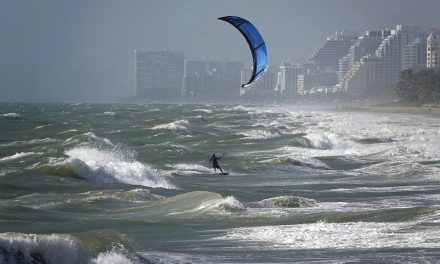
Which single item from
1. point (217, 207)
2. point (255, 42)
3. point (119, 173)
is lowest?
point (119, 173)

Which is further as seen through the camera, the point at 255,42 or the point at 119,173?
the point at 119,173

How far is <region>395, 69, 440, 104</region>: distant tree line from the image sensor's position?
438ft

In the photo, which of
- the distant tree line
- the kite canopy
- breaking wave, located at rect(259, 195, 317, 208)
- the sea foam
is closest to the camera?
breaking wave, located at rect(259, 195, 317, 208)

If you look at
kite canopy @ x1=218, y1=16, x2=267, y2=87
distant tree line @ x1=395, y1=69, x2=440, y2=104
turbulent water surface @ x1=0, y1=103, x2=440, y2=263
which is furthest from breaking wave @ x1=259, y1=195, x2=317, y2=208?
distant tree line @ x1=395, y1=69, x2=440, y2=104

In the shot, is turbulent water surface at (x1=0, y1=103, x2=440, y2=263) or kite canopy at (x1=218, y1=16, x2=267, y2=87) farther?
kite canopy at (x1=218, y1=16, x2=267, y2=87)

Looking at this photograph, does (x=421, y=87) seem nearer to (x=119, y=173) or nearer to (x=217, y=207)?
(x=119, y=173)

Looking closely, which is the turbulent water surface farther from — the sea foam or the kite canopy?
the kite canopy

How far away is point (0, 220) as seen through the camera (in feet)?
58.7

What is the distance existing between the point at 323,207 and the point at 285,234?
4012mm

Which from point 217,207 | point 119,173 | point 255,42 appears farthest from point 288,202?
point 119,173

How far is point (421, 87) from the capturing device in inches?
5354

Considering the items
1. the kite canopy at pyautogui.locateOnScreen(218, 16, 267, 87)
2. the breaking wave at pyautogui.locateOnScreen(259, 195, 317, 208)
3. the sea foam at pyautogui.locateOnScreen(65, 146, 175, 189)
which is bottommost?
the sea foam at pyautogui.locateOnScreen(65, 146, 175, 189)

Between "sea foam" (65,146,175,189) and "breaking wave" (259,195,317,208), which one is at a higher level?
"breaking wave" (259,195,317,208)

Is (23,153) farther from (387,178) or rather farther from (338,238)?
(338,238)
